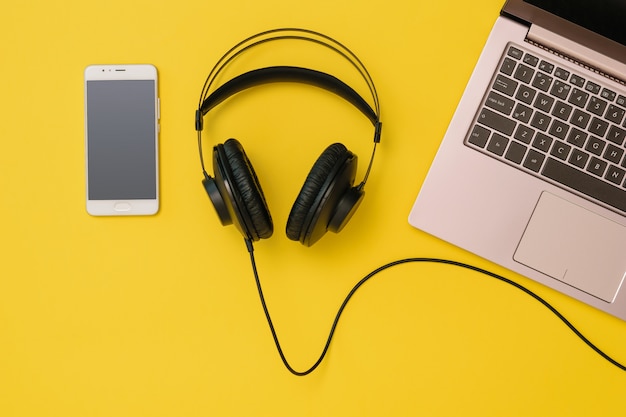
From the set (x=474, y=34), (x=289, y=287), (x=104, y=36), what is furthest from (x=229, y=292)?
(x=474, y=34)

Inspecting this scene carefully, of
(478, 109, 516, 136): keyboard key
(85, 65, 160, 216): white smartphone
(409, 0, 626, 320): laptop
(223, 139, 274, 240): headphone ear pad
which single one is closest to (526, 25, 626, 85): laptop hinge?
(409, 0, 626, 320): laptop

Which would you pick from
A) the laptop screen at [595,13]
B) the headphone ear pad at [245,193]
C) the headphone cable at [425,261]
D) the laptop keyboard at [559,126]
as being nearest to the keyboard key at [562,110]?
the laptop keyboard at [559,126]

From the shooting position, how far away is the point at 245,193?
69 centimetres

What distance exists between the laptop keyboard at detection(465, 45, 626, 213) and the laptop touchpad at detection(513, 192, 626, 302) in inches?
1.5

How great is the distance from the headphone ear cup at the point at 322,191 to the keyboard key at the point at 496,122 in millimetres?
199

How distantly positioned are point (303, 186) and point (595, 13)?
45cm

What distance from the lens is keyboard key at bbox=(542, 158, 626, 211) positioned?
29.5 inches

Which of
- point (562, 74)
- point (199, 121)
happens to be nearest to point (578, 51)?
point (562, 74)

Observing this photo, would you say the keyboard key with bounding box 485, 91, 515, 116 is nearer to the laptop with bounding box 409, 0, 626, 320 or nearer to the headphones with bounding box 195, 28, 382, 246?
the laptop with bounding box 409, 0, 626, 320

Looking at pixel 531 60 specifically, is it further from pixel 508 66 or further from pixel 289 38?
pixel 289 38

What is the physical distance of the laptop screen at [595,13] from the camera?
0.70 metres

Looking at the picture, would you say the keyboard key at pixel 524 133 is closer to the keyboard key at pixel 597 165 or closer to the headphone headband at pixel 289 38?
the keyboard key at pixel 597 165

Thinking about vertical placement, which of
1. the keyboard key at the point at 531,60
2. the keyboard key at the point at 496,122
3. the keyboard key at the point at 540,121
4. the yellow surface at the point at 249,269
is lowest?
the yellow surface at the point at 249,269

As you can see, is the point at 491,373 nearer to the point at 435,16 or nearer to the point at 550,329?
the point at 550,329
